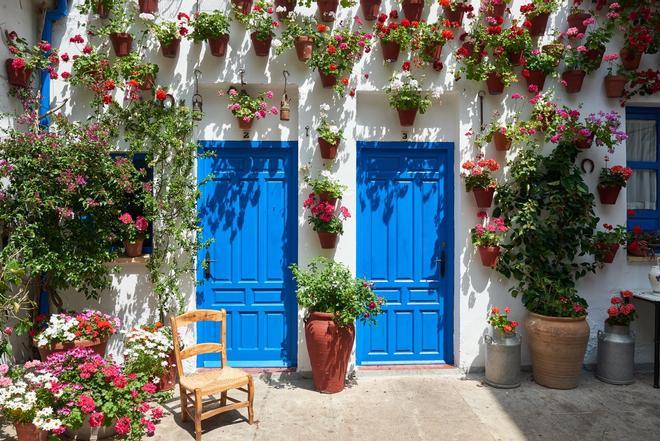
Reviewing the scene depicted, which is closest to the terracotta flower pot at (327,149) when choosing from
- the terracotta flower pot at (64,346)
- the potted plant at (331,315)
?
the potted plant at (331,315)

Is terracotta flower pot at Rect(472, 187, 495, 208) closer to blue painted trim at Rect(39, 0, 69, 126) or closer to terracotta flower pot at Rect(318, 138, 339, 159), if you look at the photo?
terracotta flower pot at Rect(318, 138, 339, 159)

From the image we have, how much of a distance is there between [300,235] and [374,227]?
0.84 metres

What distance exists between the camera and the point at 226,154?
16.7ft

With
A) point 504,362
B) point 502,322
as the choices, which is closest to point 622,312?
point 502,322

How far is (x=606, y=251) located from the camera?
4965mm

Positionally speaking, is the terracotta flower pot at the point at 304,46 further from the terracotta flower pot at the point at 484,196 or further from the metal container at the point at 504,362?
the metal container at the point at 504,362

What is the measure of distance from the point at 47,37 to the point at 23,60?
0.53m

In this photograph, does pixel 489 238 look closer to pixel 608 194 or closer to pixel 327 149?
pixel 608 194

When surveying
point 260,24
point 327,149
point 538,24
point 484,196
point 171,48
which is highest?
point 538,24

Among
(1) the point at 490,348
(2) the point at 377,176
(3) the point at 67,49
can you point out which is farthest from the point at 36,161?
(1) the point at 490,348

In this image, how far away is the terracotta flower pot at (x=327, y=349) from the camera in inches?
172

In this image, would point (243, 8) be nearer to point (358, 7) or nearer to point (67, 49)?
point (358, 7)

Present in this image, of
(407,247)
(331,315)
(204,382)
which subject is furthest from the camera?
(407,247)

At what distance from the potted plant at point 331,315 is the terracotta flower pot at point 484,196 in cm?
155
